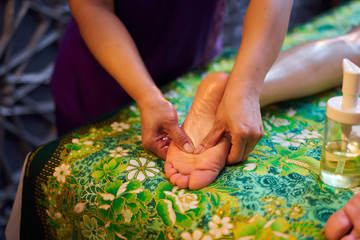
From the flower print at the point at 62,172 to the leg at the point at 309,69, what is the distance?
19.8 inches

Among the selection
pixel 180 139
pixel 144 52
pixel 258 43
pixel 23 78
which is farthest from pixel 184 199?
pixel 23 78

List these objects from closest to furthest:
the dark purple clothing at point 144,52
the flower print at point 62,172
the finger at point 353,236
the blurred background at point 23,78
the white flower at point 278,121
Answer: the finger at point 353,236, the flower print at point 62,172, the white flower at point 278,121, the dark purple clothing at point 144,52, the blurred background at point 23,78

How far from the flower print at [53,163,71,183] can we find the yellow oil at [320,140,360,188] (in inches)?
20.0

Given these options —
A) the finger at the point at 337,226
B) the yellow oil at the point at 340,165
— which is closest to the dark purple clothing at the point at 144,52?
the yellow oil at the point at 340,165

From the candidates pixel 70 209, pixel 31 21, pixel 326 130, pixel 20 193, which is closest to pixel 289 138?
pixel 326 130

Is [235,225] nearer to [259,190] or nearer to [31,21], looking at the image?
[259,190]

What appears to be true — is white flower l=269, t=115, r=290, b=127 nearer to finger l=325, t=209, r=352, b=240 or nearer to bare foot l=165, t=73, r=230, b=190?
bare foot l=165, t=73, r=230, b=190

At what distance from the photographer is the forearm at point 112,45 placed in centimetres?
82

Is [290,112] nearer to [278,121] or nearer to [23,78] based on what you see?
[278,121]

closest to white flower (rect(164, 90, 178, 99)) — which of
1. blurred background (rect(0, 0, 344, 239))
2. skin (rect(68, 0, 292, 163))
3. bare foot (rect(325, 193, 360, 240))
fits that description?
skin (rect(68, 0, 292, 163))

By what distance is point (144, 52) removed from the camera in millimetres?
1133

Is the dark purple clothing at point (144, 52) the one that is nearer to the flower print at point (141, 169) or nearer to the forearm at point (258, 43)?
the forearm at point (258, 43)

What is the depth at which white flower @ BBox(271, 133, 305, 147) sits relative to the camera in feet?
2.61

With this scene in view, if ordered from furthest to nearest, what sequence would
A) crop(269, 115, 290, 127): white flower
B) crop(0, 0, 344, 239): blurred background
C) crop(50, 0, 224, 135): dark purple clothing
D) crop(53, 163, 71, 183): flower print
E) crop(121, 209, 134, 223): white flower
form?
crop(0, 0, 344, 239): blurred background → crop(50, 0, 224, 135): dark purple clothing → crop(269, 115, 290, 127): white flower → crop(53, 163, 71, 183): flower print → crop(121, 209, 134, 223): white flower
